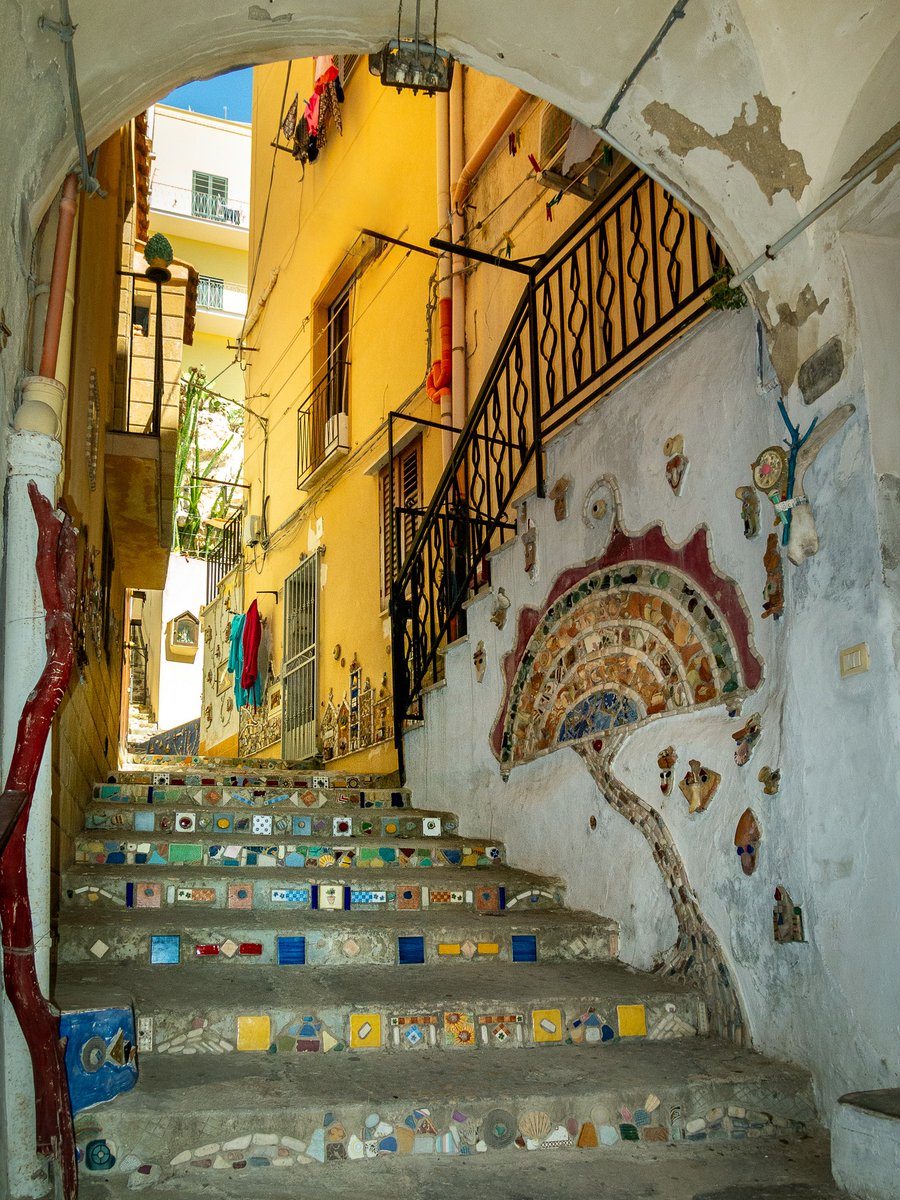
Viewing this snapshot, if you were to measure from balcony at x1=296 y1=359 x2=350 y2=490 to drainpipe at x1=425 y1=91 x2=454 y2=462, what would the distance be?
6.84 feet

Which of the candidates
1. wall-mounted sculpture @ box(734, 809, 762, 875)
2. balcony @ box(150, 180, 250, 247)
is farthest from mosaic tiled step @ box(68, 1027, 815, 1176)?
balcony @ box(150, 180, 250, 247)

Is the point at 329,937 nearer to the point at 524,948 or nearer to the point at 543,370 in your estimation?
the point at 524,948

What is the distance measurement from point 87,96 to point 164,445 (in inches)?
151

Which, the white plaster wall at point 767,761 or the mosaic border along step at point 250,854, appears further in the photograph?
the mosaic border along step at point 250,854

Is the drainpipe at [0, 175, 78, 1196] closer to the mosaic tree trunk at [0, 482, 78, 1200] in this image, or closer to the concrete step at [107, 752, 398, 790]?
the mosaic tree trunk at [0, 482, 78, 1200]

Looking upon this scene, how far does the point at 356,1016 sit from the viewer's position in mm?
3146

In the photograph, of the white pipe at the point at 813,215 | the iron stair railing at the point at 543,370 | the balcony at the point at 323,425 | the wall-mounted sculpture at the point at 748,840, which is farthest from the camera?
the balcony at the point at 323,425

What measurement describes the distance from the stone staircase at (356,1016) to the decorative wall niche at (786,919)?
1.19 ft

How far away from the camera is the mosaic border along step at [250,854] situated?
4.27 m

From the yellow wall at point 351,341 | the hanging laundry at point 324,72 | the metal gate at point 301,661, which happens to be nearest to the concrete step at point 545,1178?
the yellow wall at point 351,341

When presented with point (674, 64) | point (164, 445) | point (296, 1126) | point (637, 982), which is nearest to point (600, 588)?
point (637, 982)

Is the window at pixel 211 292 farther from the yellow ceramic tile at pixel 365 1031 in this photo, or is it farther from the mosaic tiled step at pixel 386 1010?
the yellow ceramic tile at pixel 365 1031

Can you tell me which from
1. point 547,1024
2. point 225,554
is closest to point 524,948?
point 547,1024

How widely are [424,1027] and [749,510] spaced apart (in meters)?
1.93
